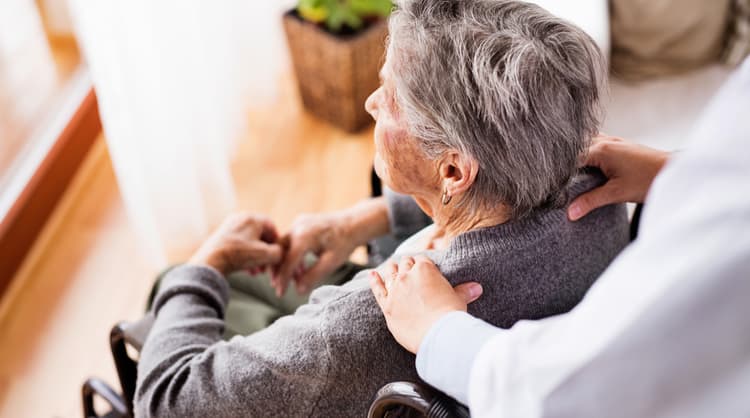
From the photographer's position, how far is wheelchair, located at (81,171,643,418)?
849mm

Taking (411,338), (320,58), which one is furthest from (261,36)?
(411,338)

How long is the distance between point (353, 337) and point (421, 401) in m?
0.16

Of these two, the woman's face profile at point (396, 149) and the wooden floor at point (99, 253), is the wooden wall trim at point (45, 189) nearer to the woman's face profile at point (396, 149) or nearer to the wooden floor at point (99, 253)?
the wooden floor at point (99, 253)

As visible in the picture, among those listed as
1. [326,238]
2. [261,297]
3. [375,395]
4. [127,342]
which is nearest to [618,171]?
[375,395]

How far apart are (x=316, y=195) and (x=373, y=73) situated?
0.45 metres

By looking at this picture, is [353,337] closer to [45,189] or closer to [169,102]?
[169,102]

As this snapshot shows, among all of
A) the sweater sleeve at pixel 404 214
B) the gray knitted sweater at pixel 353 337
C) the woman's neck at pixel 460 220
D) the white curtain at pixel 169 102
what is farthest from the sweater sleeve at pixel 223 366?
the white curtain at pixel 169 102

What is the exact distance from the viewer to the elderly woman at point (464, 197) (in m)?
0.94

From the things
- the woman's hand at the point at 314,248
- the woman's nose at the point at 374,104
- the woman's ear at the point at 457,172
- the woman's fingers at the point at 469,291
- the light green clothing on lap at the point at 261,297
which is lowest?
the light green clothing on lap at the point at 261,297

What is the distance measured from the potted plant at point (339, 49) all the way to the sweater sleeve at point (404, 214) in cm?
96

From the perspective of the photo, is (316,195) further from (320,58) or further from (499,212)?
(499,212)

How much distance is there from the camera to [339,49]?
7.76 feet

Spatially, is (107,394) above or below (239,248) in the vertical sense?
below

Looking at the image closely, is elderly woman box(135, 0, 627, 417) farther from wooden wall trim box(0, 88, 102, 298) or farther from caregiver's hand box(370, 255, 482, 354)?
wooden wall trim box(0, 88, 102, 298)
